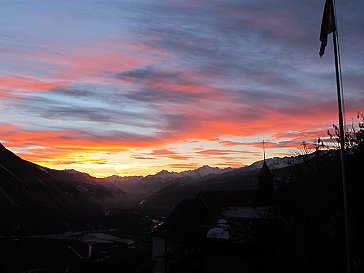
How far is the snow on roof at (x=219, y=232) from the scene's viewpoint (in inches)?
1345

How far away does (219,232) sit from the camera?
114ft

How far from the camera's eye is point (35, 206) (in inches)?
6265

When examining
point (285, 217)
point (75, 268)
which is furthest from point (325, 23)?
point (75, 268)

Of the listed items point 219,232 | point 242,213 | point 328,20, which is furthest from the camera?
point 242,213

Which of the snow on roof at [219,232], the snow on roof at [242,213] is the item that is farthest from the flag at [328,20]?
the snow on roof at [242,213]

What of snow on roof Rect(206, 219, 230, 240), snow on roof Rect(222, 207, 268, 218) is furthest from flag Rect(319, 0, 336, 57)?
snow on roof Rect(222, 207, 268, 218)

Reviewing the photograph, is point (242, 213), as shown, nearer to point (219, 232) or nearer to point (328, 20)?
point (219, 232)

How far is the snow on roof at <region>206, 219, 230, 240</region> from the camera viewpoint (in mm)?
34156

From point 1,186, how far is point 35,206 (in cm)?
1495

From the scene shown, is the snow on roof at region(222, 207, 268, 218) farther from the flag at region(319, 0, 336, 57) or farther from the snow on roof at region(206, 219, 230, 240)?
the flag at region(319, 0, 336, 57)

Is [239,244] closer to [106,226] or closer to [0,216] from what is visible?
[0,216]

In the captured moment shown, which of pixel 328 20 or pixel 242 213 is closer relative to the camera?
pixel 328 20

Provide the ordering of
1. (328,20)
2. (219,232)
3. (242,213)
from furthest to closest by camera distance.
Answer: (242,213), (219,232), (328,20)

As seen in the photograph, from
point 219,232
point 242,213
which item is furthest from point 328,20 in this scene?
point 242,213
